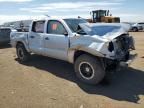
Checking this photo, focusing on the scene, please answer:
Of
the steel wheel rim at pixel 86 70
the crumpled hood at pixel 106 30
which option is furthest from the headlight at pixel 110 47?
the steel wheel rim at pixel 86 70

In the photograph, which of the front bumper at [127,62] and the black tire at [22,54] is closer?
the front bumper at [127,62]

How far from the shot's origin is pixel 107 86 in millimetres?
7492

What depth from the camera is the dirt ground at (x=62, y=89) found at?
20.4 ft

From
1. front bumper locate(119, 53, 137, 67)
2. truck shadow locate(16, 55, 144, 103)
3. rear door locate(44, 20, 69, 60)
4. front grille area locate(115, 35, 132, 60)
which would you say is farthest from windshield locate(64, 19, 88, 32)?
front bumper locate(119, 53, 137, 67)

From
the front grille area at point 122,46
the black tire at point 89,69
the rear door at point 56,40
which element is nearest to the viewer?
the black tire at point 89,69

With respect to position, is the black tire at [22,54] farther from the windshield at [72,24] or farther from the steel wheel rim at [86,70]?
the steel wheel rim at [86,70]

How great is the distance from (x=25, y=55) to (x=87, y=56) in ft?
13.6

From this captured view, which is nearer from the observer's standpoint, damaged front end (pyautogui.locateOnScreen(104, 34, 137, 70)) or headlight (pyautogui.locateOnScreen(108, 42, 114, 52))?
headlight (pyautogui.locateOnScreen(108, 42, 114, 52))

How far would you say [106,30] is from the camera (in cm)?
788

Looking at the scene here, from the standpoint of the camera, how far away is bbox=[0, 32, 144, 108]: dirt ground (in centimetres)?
621

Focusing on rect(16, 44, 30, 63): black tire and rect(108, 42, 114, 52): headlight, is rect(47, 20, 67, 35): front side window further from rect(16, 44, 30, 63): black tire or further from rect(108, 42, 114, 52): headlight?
rect(16, 44, 30, 63): black tire

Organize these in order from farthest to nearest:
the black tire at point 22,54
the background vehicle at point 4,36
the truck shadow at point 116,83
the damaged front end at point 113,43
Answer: the background vehicle at point 4,36, the black tire at point 22,54, the damaged front end at point 113,43, the truck shadow at point 116,83

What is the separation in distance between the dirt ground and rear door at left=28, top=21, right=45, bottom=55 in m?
0.75

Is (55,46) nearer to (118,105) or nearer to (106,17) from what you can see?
(118,105)
